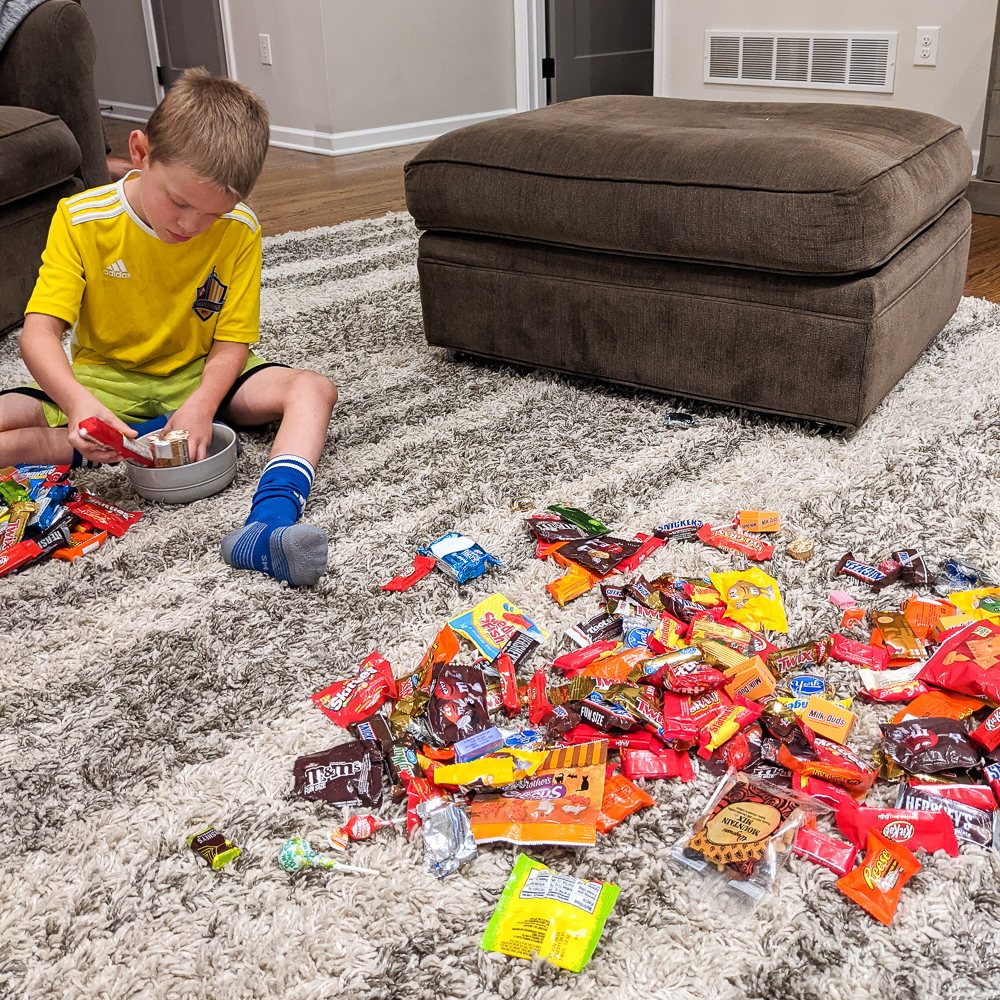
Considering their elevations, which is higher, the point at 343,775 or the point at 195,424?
the point at 195,424

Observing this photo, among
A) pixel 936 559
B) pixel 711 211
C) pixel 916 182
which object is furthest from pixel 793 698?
pixel 916 182

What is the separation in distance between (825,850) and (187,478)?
0.99 meters

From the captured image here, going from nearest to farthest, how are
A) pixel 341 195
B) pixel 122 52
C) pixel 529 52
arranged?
pixel 341 195
pixel 529 52
pixel 122 52

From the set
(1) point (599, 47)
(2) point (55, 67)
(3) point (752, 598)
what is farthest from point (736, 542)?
(1) point (599, 47)

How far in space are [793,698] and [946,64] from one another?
2.92 metres

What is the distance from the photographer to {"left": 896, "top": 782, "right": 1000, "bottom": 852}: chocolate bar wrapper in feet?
2.67

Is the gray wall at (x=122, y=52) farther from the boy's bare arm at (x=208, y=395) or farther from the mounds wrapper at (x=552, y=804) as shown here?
the mounds wrapper at (x=552, y=804)

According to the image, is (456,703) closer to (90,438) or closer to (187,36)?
(90,438)

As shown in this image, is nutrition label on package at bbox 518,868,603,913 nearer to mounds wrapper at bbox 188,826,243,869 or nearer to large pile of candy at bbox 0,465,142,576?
mounds wrapper at bbox 188,826,243,869

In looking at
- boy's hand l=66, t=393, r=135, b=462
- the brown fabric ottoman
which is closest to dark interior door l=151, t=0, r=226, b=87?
the brown fabric ottoman

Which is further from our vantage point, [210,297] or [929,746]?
[210,297]

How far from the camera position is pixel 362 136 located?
428 cm

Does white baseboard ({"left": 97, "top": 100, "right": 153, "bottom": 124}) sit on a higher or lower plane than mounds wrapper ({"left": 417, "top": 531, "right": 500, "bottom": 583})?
higher

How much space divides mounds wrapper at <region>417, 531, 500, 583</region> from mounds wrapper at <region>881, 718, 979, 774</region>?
0.52 meters
